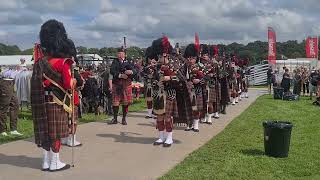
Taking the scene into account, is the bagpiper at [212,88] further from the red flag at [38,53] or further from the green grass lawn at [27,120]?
the red flag at [38,53]

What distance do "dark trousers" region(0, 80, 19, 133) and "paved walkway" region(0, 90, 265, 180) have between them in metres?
1.19

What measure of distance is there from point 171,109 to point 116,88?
355 centimetres

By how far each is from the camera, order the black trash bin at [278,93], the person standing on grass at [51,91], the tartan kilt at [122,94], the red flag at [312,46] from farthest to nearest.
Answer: the red flag at [312,46] → the black trash bin at [278,93] → the tartan kilt at [122,94] → the person standing on grass at [51,91]

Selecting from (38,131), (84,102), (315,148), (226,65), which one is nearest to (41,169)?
(38,131)

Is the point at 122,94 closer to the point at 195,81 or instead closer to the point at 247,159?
the point at 195,81

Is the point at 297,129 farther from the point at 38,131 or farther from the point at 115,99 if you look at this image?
the point at 38,131

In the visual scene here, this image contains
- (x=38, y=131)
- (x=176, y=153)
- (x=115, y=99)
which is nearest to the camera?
(x=38, y=131)

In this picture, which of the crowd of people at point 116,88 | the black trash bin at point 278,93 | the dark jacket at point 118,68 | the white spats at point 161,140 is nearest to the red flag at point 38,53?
the crowd of people at point 116,88

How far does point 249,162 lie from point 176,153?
1472mm

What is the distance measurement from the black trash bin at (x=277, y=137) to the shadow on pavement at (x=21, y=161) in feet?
12.6

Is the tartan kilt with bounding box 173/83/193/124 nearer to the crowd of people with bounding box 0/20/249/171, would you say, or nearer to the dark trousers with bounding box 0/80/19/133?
the crowd of people with bounding box 0/20/249/171

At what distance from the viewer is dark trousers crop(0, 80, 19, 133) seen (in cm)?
1150

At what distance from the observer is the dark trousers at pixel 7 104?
37.7 feet

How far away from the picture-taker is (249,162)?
862 centimetres
